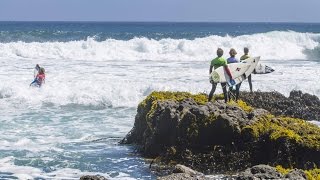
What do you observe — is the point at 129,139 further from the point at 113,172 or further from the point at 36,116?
the point at 36,116

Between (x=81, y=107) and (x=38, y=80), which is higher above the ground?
(x=38, y=80)

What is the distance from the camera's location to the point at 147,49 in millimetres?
40469

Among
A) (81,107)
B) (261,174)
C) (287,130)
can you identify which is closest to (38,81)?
(81,107)

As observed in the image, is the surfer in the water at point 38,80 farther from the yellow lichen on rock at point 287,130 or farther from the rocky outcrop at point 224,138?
the yellow lichen on rock at point 287,130

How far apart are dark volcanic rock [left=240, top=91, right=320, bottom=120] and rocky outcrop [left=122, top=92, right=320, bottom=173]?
2740 mm

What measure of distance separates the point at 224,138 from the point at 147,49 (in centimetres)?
3092

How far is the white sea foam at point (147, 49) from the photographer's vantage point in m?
37.0

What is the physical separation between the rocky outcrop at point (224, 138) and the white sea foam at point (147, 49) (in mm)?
25323

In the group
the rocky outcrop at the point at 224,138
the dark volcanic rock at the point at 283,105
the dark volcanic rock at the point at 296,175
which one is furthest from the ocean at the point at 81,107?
the dark volcanic rock at the point at 283,105

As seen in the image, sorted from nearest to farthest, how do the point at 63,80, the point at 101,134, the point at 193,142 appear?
1. the point at 193,142
2. the point at 101,134
3. the point at 63,80

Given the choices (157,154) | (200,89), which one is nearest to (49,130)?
(157,154)

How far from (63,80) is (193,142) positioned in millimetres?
12156

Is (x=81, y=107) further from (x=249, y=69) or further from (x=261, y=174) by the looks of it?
(x=261, y=174)

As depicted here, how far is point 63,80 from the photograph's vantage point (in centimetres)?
2133
